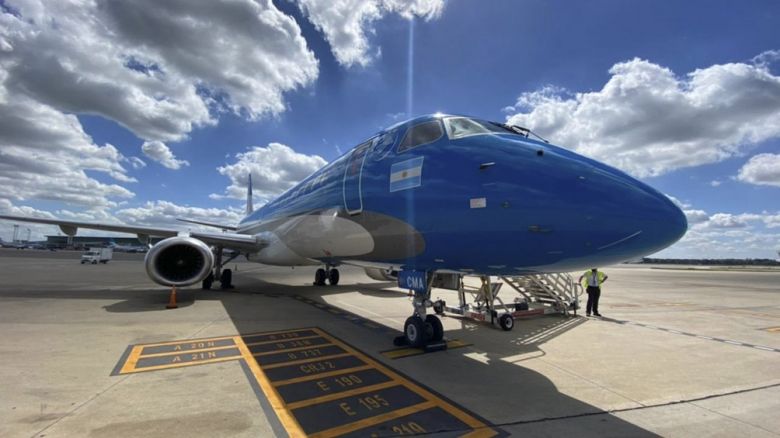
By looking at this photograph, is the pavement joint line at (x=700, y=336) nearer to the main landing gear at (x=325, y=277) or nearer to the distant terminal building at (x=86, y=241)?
the main landing gear at (x=325, y=277)

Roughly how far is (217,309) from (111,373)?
5608mm

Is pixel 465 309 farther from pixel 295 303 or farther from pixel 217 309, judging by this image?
pixel 217 309

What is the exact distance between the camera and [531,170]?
4.15 meters

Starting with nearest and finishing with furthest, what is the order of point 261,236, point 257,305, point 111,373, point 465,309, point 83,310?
1. point 111,373
2. point 465,309
3. point 83,310
4. point 257,305
5. point 261,236

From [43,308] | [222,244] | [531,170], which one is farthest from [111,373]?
[222,244]

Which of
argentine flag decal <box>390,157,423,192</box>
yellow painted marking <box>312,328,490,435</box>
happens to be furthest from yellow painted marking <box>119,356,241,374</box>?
argentine flag decal <box>390,157,423,192</box>

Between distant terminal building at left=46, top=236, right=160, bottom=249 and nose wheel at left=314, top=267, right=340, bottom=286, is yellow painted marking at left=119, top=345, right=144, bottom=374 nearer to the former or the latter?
nose wheel at left=314, top=267, right=340, bottom=286

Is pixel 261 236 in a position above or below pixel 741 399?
above

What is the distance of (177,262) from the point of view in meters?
11.9

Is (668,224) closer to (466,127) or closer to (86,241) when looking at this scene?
(466,127)

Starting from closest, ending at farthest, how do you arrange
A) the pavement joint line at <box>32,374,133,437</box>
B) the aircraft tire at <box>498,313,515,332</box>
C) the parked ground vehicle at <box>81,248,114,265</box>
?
the pavement joint line at <box>32,374,133,437</box>, the aircraft tire at <box>498,313,515,332</box>, the parked ground vehicle at <box>81,248,114,265</box>

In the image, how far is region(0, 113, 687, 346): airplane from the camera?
12.4 feet

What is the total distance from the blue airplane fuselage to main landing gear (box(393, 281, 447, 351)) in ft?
2.30

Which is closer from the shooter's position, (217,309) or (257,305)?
(217,309)
